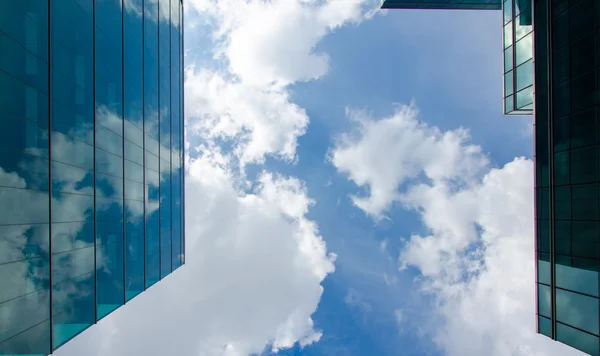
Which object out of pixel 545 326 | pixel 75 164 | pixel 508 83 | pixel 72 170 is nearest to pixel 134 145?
pixel 75 164

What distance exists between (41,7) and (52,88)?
3.59 m

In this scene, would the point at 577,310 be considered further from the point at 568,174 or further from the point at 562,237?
the point at 568,174

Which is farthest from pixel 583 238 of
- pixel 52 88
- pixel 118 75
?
pixel 118 75

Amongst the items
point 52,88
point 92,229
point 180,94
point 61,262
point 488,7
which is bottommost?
point 61,262

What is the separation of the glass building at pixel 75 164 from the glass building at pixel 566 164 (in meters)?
25.6

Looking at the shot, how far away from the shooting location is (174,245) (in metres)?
31.2

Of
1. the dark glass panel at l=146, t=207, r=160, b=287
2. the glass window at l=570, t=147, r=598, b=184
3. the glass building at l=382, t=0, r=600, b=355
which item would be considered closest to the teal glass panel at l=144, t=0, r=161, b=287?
the dark glass panel at l=146, t=207, r=160, b=287

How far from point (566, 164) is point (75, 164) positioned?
26.4 m

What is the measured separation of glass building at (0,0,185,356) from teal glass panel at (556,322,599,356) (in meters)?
25.3

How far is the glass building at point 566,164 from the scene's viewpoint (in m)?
13.7

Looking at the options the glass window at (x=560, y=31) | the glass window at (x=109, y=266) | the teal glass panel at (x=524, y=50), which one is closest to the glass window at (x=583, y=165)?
the glass window at (x=560, y=31)

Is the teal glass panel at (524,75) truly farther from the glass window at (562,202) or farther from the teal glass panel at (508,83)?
the glass window at (562,202)

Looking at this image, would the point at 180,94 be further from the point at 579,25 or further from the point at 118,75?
the point at 579,25

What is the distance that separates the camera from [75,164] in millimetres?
15469
